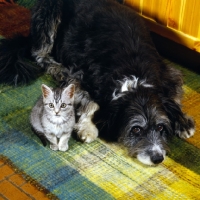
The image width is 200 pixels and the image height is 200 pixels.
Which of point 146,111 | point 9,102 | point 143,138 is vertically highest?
point 146,111

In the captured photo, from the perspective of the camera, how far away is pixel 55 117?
2.53m

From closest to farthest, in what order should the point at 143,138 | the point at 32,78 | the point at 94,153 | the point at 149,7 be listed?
the point at 143,138 < the point at 94,153 < the point at 32,78 < the point at 149,7

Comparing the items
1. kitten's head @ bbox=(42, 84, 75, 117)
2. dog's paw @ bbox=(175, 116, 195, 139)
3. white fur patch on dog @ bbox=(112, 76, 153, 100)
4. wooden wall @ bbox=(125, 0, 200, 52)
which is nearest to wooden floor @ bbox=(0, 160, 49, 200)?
kitten's head @ bbox=(42, 84, 75, 117)

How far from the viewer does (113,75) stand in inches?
106

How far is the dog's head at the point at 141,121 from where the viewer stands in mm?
2455

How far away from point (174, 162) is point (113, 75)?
2.02 ft

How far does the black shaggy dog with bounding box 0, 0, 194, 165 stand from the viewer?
250cm

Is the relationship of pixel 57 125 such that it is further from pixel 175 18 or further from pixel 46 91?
pixel 175 18

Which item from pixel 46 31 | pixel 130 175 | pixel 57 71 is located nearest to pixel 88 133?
pixel 130 175

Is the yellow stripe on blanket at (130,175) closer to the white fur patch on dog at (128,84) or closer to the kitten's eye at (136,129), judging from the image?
the kitten's eye at (136,129)

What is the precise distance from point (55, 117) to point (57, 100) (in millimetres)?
101

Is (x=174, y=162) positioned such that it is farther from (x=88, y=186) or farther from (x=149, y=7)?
(x=149, y=7)

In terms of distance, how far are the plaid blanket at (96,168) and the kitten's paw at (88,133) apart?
1.3 inches

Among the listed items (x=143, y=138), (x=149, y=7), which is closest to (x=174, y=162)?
(x=143, y=138)
